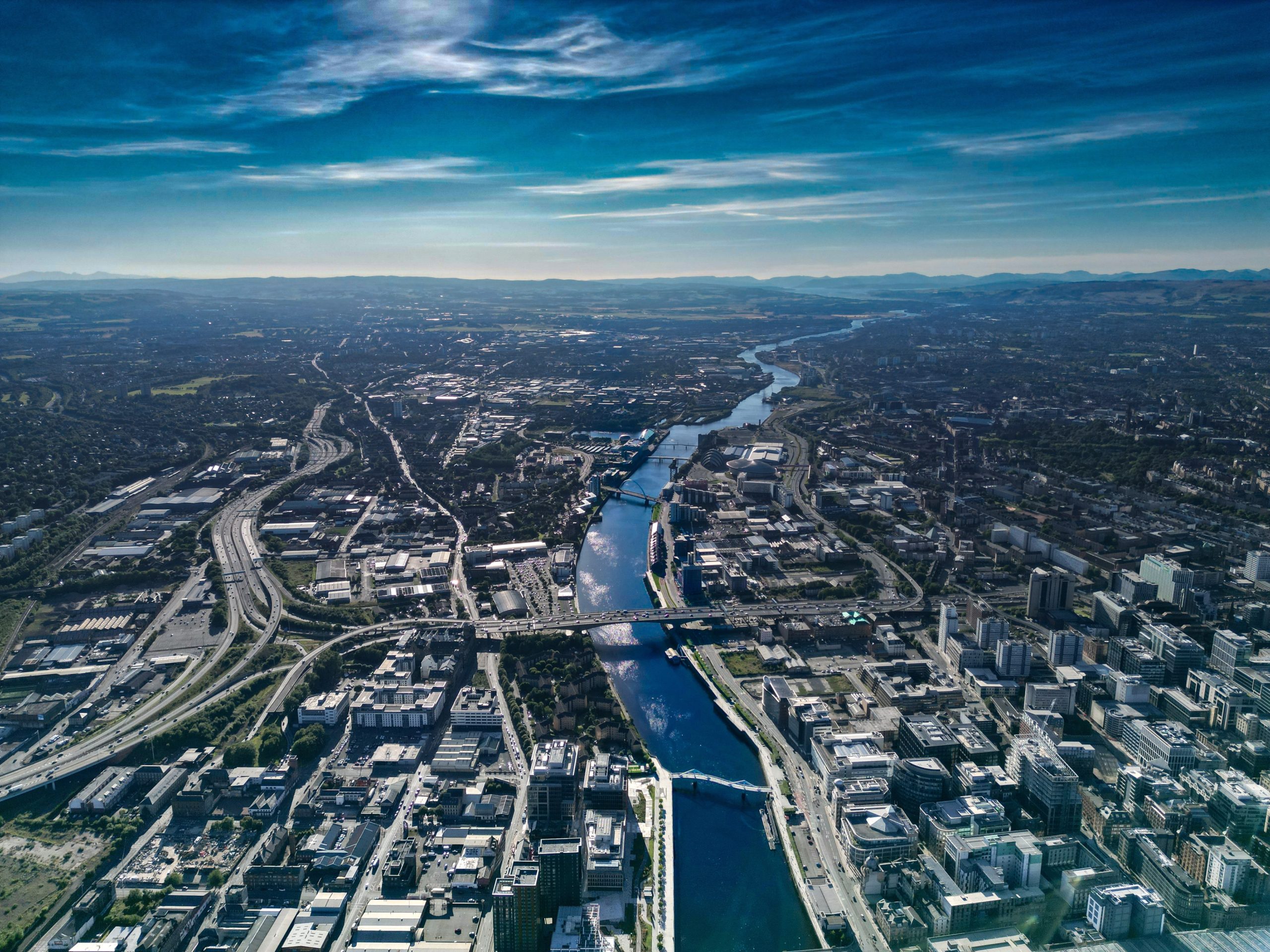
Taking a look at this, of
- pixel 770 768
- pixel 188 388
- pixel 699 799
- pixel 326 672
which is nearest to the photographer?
pixel 699 799

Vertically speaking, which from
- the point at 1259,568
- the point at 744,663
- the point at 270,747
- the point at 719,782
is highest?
the point at 1259,568

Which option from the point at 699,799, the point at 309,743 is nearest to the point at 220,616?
the point at 309,743

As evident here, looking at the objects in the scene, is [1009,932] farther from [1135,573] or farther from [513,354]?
[513,354]

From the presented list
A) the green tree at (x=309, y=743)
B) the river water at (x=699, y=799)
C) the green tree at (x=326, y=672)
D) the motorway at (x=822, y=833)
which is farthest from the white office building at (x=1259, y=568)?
the green tree at (x=309, y=743)

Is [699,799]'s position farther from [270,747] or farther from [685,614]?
[270,747]

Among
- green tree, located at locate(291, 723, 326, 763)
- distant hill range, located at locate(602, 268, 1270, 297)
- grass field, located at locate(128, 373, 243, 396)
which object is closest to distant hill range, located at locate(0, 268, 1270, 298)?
distant hill range, located at locate(602, 268, 1270, 297)

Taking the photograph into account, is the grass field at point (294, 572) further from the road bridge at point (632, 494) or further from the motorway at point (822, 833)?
the motorway at point (822, 833)
